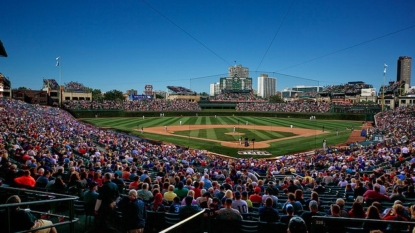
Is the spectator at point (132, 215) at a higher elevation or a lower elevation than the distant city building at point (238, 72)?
lower

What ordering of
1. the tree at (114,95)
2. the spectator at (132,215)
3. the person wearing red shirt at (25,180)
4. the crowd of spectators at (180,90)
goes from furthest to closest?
the tree at (114,95), the crowd of spectators at (180,90), the person wearing red shirt at (25,180), the spectator at (132,215)

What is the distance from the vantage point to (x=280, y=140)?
36.1m

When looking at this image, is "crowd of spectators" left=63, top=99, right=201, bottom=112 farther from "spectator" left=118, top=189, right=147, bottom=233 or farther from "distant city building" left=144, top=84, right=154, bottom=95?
"spectator" left=118, top=189, right=147, bottom=233

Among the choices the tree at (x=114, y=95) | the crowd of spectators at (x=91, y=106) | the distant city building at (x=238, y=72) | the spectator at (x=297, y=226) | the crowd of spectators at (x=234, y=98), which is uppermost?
the distant city building at (x=238, y=72)

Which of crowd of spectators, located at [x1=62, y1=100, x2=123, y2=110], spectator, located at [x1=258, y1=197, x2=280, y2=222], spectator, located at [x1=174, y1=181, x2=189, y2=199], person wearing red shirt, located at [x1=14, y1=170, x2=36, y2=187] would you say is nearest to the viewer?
spectator, located at [x1=258, y1=197, x2=280, y2=222]

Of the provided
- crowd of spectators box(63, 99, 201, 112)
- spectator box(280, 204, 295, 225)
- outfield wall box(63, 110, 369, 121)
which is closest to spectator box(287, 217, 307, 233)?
spectator box(280, 204, 295, 225)

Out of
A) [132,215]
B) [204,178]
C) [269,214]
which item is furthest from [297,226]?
[204,178]

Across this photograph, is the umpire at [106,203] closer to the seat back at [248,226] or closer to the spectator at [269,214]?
the seat back at [248,226]

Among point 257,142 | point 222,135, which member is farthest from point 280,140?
point 222,135

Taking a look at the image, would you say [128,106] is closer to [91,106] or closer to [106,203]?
[91,106]

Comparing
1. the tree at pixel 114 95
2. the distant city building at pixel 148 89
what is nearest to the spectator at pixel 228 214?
the distant city building at pixel 148 89

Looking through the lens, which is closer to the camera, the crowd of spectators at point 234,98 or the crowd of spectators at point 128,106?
the crowd of spectators at point 128,106

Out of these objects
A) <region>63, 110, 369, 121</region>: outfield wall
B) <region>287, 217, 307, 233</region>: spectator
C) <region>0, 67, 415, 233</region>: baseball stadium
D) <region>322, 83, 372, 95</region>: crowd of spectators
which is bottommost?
<region>0, 67, 415, 233</region>: baseball stadium

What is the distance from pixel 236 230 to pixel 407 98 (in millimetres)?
98541
